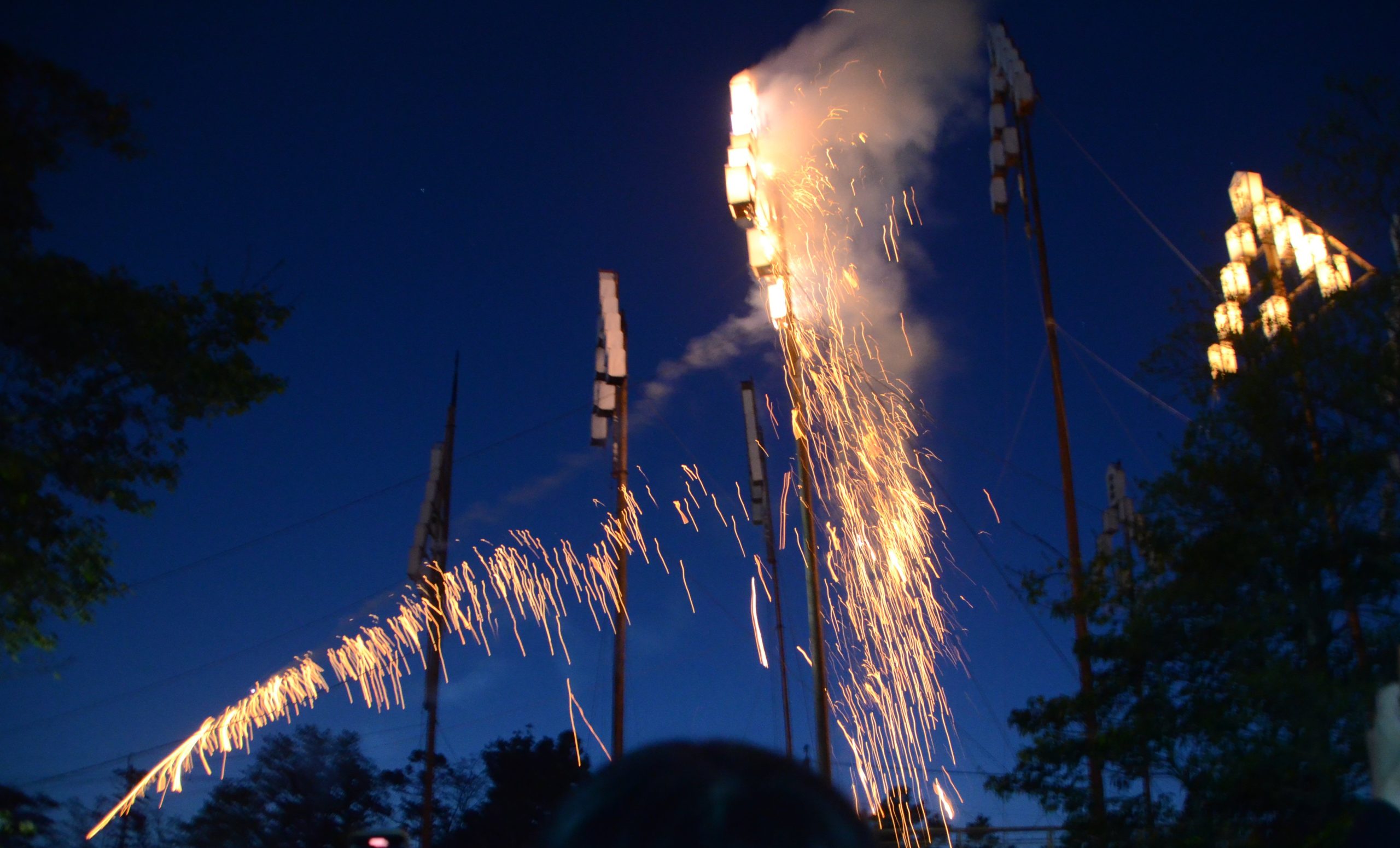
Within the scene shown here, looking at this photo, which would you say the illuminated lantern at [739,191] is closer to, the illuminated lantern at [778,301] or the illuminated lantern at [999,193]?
the illuminated lantern at [778,301]

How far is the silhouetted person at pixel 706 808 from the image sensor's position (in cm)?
111

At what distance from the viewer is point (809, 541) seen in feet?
49.5

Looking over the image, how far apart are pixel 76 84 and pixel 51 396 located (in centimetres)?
317

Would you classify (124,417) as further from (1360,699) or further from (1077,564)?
(1360,699)

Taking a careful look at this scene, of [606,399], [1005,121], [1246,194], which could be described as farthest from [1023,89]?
[606,399]

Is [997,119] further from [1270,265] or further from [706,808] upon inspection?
[706,808]

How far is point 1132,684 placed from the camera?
13.0m

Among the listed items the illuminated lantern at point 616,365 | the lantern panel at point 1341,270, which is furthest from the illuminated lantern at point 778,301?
the lantern panel at point 1341,270

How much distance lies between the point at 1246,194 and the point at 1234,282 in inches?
121

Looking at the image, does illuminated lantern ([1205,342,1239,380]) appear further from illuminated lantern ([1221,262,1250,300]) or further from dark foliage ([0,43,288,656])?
dark foliage ([0,43,288,656])

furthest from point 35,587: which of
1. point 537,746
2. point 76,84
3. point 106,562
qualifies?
point 537,746

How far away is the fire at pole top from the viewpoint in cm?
1301

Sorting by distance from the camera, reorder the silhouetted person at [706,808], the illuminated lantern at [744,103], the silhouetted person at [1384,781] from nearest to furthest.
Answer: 1. the silhouetted person at [706,808]
2. the silhouetted person at [1384,781]
3. the illuminated lantern at [744,103]

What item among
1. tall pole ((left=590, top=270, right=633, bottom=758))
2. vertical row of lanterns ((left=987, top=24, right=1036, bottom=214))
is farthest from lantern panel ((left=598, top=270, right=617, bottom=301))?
vertical row of lanterns ((left=987, top=24, right=1036, bottom=214))
